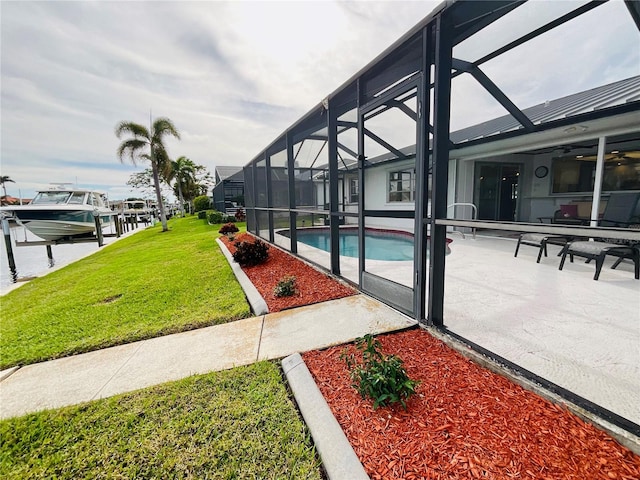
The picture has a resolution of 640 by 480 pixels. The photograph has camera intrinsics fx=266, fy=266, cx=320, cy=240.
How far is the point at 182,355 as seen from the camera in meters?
2.56

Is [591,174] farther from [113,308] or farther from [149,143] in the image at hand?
[149,143]

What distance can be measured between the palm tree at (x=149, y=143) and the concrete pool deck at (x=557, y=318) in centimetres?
1669

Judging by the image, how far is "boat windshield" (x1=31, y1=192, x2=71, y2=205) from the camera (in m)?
14.3

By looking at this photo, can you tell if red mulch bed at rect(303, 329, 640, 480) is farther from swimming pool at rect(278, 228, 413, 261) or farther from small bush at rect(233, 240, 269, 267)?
swimming pool at rect(278, 228, 413, 261)

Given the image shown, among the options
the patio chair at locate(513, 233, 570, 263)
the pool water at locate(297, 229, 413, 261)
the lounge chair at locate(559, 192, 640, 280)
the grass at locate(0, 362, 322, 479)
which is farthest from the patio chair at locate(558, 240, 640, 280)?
the grass at locate(0, 362, 322, 479)

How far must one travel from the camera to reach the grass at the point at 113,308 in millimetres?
3055

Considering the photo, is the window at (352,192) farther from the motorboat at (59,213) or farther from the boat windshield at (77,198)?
the boat windshield at (77,198)

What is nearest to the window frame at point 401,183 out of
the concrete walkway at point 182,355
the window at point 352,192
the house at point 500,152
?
the window at point 352,192

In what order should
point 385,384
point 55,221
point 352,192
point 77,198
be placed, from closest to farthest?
point 385,384
point 352,192
point 55,221
point 77,198

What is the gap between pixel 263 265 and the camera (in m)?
5.81

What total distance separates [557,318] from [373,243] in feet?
18.7

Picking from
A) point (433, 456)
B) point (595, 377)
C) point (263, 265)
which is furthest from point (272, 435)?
point (263, 265)

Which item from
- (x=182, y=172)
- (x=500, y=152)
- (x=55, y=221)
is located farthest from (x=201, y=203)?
(x=500, y=152)

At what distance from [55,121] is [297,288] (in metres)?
16.4
